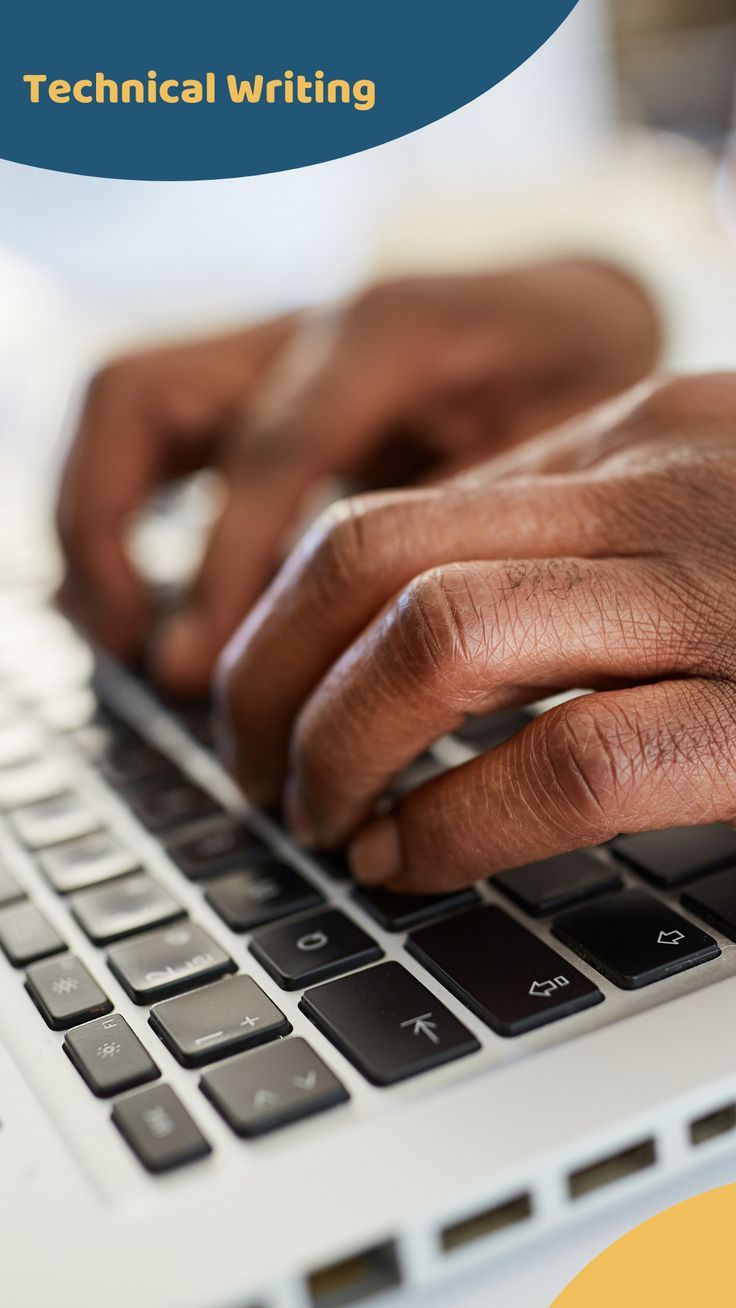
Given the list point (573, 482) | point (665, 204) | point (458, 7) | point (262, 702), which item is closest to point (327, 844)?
point (262, 702)

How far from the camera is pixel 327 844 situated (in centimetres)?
50

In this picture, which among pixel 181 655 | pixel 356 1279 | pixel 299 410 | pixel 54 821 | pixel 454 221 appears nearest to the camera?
pixel 356 1279

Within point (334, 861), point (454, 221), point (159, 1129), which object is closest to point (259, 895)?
point (334, 861)

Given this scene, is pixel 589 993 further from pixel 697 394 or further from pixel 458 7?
pixel 458 7

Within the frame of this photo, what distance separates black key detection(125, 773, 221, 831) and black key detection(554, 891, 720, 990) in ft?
0.68

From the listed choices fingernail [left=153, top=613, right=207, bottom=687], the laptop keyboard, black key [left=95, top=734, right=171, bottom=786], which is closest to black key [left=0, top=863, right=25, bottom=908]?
the laptop keyboard

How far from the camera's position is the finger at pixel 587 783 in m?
0.40

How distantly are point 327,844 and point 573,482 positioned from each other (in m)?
0.19

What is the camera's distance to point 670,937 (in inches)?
15.7

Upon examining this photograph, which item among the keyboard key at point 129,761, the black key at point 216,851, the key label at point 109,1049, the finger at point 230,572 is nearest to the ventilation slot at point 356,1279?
the key label at point 109,1049

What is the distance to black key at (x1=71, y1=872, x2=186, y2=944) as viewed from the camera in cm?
45

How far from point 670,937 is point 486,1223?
12 cm

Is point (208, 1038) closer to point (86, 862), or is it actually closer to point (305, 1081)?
point (305, 1081)

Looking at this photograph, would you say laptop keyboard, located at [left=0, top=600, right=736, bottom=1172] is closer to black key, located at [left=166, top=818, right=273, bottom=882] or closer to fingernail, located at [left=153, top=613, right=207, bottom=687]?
black key, located at [left=166, top=818, right=273, bottom=882]
